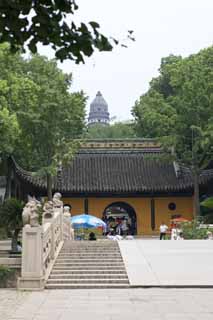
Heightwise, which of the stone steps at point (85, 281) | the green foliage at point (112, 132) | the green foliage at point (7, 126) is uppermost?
the green foliage at point (112, 132)

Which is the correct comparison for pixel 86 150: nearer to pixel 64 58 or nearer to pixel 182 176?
pixel 182 176

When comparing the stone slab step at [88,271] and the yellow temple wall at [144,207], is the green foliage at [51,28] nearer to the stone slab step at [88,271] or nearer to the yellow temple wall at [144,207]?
the stone slab step at [88,271]

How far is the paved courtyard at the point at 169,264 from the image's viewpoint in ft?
34.8

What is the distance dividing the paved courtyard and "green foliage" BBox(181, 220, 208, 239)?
4699mm

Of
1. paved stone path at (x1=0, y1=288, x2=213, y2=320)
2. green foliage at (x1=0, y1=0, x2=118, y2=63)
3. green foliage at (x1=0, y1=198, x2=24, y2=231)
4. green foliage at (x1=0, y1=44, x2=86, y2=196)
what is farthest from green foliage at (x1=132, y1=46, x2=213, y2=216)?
green foliage at (x1=0, y1=0, x2=118, y2=63)

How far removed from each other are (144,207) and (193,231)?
32.3 ft

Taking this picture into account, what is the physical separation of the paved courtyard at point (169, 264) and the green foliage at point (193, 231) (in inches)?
185

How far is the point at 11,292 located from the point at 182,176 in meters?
23.2

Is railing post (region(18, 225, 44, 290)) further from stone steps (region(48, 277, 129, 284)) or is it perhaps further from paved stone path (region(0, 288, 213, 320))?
stone steps (region(48, 277, 129, 284))

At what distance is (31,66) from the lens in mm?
27219

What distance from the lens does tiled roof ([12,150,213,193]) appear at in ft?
104

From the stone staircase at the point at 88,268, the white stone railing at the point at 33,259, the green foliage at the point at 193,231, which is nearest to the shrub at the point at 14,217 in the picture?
the stone staircase at the point at 88,268

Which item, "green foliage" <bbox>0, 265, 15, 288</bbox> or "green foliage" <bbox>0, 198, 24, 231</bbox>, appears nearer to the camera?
"green foliage" <bbox>0, 265, 15, 288</bbox>

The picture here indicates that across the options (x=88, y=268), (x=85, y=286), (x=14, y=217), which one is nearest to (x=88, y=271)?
(x=88, y=268)
